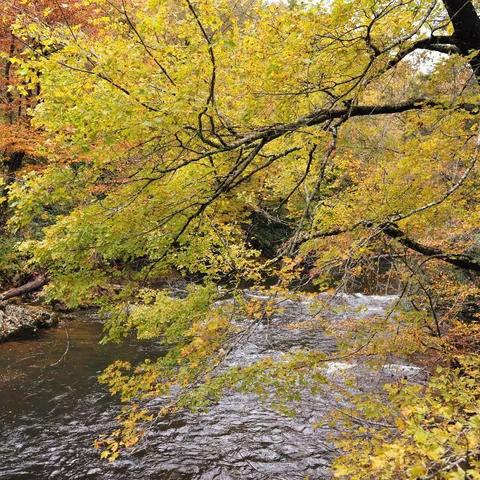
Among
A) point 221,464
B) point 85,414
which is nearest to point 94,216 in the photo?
point 221,464

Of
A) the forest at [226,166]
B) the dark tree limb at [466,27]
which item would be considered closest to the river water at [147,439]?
the forest at [226,166]

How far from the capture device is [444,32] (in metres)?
6.12

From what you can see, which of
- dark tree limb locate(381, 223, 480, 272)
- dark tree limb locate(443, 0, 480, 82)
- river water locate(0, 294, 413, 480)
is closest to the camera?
dark tree limb locate(443, 0, 480, 82)

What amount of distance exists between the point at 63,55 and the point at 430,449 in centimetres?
408

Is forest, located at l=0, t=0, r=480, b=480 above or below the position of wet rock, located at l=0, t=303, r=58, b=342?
above

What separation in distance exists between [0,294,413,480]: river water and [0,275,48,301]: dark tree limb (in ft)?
11.0

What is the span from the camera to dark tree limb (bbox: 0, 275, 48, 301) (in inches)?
566

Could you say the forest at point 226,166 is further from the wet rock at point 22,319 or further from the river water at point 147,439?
the wet rock at point 22,319

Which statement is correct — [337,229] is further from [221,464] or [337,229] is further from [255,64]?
[221,464]

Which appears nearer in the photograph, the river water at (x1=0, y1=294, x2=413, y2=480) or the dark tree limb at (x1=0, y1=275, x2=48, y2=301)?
the river water at (x1=0, y1=294, x2=413, y2=480)

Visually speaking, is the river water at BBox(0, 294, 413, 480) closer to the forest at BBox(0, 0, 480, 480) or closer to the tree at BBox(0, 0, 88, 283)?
the forest at BBox(0, 0, 480, 480)

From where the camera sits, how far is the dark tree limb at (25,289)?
14368 millimetres

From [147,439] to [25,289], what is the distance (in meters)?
8.80

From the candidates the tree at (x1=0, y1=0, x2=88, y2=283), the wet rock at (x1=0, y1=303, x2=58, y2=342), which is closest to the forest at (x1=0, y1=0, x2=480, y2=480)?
the wet rock at (x1=0, y1=303, x2=58, y2=342)
